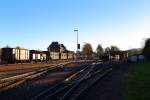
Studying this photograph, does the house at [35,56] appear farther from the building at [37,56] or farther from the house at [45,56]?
the house at [45,56]

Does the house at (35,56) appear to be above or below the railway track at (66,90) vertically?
above

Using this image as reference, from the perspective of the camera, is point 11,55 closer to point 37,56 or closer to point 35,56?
point 35,56

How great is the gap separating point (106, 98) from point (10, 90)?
6.75 metres

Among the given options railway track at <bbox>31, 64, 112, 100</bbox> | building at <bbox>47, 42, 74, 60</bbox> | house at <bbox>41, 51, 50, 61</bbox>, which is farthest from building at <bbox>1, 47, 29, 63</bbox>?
railway track at <bbox>31, 64, 112, 100</bbox>

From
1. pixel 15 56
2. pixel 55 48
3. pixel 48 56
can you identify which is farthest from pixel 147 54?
pixel 55 48

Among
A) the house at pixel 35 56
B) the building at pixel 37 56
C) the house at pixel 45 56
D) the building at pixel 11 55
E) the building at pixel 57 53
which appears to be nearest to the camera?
the building at pixel 11 55

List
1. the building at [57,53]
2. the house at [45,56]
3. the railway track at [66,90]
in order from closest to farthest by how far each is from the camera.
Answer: the railway track at [66,90]
the house at [45,56]
the building at [57,53]

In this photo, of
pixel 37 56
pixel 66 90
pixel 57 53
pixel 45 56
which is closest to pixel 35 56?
pixel 37 56

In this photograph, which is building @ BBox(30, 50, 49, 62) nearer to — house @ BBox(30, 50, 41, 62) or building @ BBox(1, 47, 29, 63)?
house @ BBox(30, 50, 41, 62)

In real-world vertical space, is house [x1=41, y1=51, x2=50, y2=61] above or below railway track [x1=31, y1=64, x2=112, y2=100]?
above

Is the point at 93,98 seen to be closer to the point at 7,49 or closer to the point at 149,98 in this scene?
the point at 149,98

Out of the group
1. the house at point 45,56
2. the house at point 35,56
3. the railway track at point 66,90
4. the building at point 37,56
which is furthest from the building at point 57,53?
the railway track at point 66,90

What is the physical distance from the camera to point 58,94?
19.8m

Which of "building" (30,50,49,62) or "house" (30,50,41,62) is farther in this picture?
"building" (30,50,49,62)
